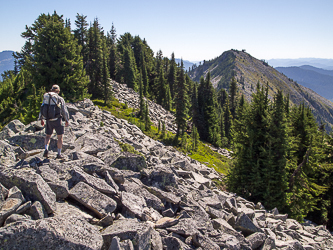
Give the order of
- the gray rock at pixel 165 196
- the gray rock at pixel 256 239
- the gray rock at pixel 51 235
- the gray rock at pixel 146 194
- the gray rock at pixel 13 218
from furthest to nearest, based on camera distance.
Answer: the gray rock at pixel 256 239 → the gray rock at pixel 165 196 → the gray rock at pixel 146 194 → the gray rock at pixel 13 218 → the gray rock at pixel 51 235

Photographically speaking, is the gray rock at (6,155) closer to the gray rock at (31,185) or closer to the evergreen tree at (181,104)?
the gray rock at (31,185)

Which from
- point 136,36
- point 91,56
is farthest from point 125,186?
point 136,36

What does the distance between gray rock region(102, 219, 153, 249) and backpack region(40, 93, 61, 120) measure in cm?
466

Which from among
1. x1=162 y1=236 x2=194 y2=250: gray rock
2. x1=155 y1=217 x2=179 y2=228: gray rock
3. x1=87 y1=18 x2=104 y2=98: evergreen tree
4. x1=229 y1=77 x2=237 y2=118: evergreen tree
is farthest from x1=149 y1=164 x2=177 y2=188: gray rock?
x1=229 y1=77 x2=237 y2=118: evergreen tree

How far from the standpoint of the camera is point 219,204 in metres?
10.8

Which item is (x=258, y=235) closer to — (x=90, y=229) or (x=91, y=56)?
(x=90, y=229)

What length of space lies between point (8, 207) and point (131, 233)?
2988mm

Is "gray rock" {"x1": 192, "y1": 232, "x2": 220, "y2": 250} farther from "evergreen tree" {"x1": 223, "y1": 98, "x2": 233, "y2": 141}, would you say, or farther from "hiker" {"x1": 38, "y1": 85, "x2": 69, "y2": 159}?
"evergreen tree" {"x1": 223, "y1": 98, "x2": 233, "y2": 141}

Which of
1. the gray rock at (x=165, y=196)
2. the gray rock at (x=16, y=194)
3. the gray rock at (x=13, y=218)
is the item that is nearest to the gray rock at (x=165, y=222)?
the gray rock at (x=165, y=196)

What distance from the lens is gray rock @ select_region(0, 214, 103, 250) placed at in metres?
4.41

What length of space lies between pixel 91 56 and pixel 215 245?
2093 inches

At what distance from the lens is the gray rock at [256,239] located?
893 cm

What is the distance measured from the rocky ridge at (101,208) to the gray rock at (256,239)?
1.6 inches

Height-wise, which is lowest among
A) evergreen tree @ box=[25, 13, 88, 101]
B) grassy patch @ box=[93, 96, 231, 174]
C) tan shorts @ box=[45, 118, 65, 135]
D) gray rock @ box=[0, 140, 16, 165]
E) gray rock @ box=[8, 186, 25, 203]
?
grassy patch @ box=[93, 96, 231, 174]
